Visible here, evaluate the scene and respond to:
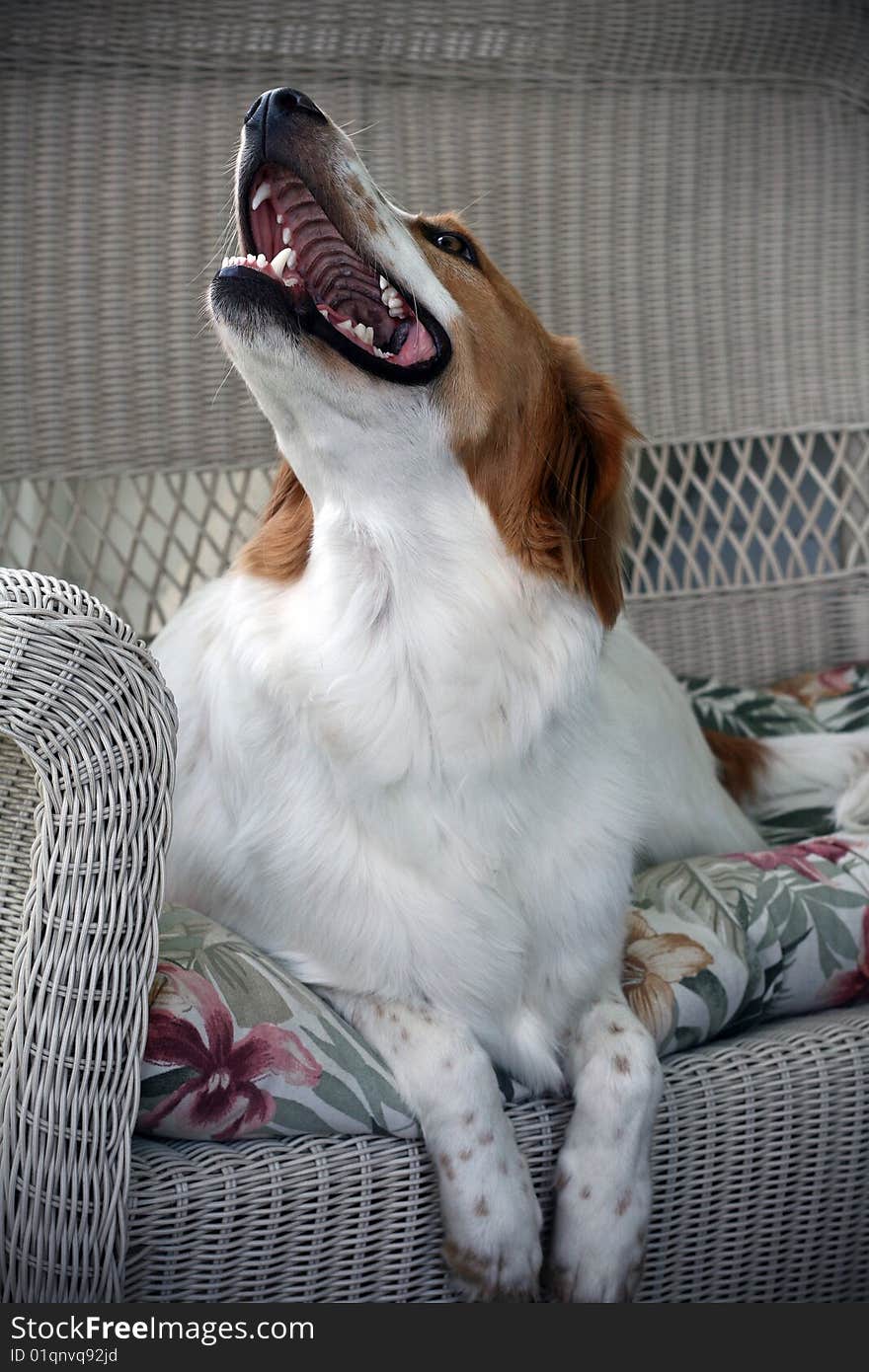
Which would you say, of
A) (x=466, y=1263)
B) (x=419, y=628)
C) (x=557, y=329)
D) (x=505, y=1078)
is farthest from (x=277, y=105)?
(x=557, y=329)

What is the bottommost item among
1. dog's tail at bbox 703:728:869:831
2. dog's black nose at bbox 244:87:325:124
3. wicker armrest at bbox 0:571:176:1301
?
dog's tail at bbox 703:728:869:831

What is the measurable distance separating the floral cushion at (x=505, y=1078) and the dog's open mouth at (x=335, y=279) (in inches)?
25.0

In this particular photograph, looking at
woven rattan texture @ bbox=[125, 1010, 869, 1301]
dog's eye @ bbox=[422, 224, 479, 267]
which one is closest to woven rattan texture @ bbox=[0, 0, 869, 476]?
dog's eye @ bbox=[422, 224, 479, 267]

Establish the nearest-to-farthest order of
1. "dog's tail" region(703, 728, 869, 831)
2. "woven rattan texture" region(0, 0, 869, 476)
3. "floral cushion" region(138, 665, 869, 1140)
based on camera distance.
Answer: "floral cushion" region(138, 665, 869, 1140)
"dog's tail" region(703, 728, 869, 831)
"woven rattan texture" region(0, 0, 869, 476)

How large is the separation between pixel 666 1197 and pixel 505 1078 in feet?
0.66

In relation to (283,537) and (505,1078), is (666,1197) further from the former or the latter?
(283,537)

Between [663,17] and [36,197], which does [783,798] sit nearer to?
[663,17]

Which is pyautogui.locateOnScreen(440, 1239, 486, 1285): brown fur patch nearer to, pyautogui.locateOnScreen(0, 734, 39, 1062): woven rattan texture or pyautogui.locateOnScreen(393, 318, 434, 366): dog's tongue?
pyautogui.locateOnScreen(0, 734, 39, 1062): woven rattan texture

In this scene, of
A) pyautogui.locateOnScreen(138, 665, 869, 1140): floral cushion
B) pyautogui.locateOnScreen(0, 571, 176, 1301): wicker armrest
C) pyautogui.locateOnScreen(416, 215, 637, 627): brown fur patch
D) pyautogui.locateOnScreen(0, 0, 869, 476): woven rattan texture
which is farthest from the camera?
pyautogui.locateOnScreen(0, 0, 869, 476): woven rattan texture

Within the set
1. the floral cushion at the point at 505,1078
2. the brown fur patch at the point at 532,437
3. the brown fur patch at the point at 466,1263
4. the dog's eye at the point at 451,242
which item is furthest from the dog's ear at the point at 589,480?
the brown fur patch at the point at 466,1263

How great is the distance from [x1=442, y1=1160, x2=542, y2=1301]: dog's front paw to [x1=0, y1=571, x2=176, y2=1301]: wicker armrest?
0.31 meters

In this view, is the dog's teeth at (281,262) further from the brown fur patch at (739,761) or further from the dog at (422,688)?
the brown fur patch at (739,761)

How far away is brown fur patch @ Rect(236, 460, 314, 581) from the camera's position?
1523mm

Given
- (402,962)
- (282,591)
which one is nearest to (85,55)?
(282,591)
